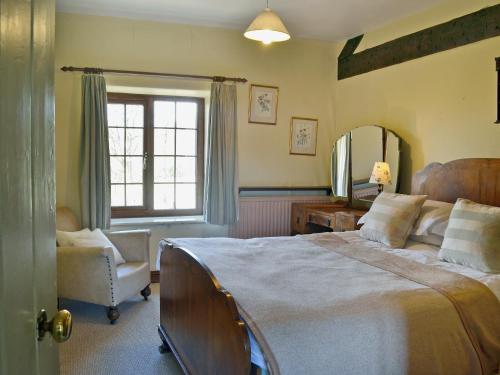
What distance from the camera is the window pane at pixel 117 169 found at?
14.8 feet

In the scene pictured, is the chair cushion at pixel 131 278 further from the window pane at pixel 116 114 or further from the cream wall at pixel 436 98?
→ the cream wall at pixel 436 98

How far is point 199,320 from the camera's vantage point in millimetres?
2211

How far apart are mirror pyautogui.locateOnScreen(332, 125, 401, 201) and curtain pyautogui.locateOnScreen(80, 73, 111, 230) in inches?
99.0

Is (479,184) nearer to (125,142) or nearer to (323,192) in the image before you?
(323,192)

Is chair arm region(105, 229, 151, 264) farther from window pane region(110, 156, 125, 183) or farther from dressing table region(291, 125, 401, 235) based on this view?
dressing table region(291, 125, 401, 235)

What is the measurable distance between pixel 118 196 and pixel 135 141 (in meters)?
0.60

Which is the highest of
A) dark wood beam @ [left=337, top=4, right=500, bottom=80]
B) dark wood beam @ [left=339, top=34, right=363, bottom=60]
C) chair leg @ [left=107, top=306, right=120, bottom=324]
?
dark wood beam @ [left=339, top=34, right=363, bottom=60]

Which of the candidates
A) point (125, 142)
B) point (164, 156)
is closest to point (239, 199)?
point (164, 156)

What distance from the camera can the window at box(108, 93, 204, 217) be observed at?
4.53 m

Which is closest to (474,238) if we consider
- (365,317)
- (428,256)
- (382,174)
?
(428,256)

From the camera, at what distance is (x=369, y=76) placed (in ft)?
15.1

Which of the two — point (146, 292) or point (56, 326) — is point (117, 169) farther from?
point (56, 326)

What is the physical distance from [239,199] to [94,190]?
1.52 meters

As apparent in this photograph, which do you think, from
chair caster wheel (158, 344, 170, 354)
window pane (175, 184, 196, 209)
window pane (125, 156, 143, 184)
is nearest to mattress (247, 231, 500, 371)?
chair caster wheel (158, 344, 170, 354)
